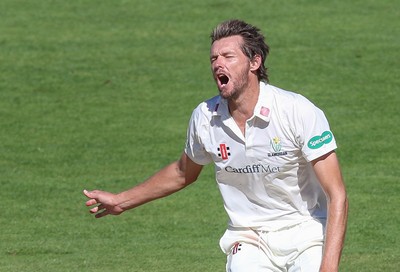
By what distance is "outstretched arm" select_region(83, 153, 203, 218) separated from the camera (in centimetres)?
727

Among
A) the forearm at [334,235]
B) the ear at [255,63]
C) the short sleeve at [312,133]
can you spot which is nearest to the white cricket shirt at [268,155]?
the short sleeve at [312,133]

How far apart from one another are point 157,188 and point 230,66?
3.66ft

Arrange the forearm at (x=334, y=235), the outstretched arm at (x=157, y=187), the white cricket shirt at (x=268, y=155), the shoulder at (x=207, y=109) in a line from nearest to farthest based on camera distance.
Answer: the forearm at (x=334, y=235)
the white cricket shirt at (x=268, y=155)
the shoulder at (x=207, y=109)
the outstretched arm at (x=157, y=187)

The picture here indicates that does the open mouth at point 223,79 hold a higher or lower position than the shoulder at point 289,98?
higher

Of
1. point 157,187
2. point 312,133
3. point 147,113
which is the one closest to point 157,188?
point 157,187

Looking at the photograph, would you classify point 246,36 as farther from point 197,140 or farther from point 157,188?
point 157,188

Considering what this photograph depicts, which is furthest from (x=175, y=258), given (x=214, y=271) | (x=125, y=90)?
(x=125, y=90)

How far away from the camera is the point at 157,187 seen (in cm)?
734

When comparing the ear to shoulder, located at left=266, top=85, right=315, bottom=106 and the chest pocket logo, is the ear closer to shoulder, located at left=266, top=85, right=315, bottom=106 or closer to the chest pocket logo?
shoulder, located at left=266, top=85, right=315, bottom=106

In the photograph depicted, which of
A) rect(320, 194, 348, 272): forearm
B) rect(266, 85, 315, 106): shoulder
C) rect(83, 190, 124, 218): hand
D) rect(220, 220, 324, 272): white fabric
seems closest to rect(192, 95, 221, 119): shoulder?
rect(266, 85, 315, 106): shoulder

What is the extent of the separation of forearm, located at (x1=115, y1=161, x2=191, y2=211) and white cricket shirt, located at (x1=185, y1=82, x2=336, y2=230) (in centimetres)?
35

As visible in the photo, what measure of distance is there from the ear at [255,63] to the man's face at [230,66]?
4 cm

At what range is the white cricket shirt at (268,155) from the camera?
6.59 metres

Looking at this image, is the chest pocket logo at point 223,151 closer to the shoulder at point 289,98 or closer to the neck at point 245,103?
Result: the neck at point 245,103
